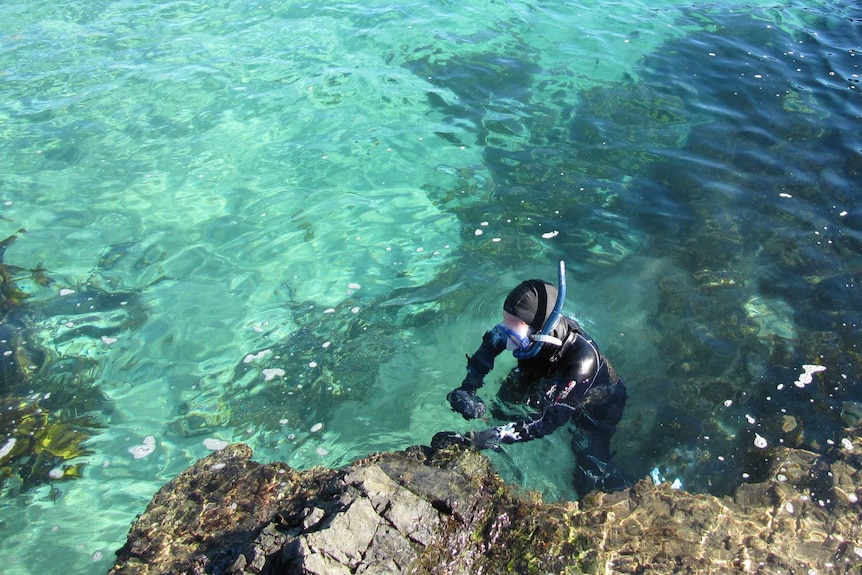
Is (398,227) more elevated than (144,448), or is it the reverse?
(398,227)

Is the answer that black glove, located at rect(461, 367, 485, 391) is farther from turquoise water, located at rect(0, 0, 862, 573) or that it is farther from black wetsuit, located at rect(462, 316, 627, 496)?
turquoise water, located at rect(0, 0, 862, 573)

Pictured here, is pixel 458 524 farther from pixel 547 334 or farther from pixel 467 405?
pixel 547 334

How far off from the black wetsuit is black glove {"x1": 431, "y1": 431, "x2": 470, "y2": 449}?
0.70 feet

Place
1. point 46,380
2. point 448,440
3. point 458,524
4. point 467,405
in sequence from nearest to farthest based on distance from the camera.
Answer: point 458,524, point 448,440, point 467,405, point 46,380

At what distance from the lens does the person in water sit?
3516mm

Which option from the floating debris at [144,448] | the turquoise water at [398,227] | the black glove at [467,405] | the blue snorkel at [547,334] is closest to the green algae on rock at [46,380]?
the turquoise water at [398,227]

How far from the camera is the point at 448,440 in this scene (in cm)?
362

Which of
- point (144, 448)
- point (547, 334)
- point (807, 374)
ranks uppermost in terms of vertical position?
point (547, 334)

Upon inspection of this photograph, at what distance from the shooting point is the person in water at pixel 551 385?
3516 millimetres

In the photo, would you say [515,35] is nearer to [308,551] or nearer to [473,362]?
[473,362]

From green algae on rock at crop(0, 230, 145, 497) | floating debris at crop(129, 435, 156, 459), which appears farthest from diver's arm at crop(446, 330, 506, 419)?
green algae on rock at crop(0, 230, 145, 497)

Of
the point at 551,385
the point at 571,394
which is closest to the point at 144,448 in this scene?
the point at 551,385

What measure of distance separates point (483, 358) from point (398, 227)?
2.54 meters

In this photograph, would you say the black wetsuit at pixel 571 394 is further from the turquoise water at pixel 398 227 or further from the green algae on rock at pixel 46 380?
the green algae on rock at pixel 46 380
